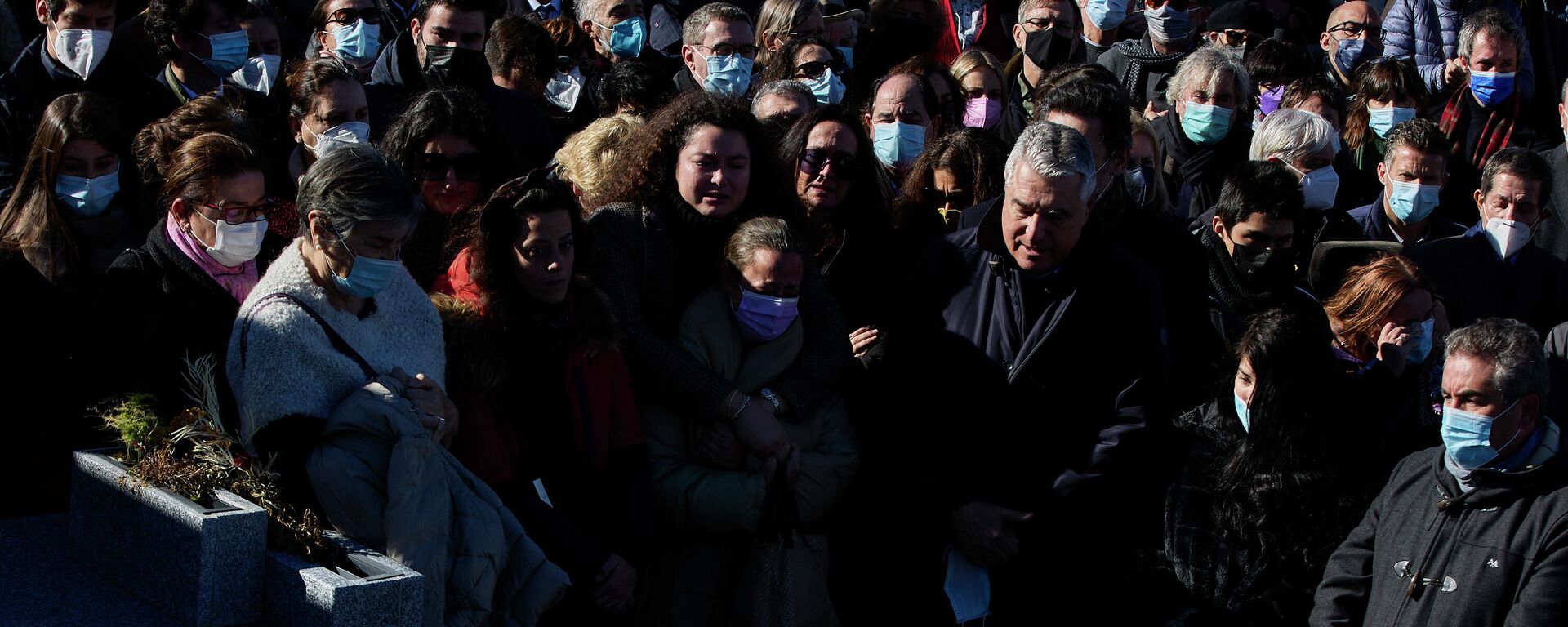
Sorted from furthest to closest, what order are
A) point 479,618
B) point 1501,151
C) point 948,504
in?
point 1501,151 → point 948,504 → point 479,618

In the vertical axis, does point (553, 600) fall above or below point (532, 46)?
below

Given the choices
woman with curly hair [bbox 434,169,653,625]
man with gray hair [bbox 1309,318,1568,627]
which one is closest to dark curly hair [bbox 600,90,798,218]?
woman with curly hair [bbox 434,169,653,625]

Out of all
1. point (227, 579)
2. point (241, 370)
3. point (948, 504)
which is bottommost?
point (948, 504)

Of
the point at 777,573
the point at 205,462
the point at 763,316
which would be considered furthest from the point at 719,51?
the point at 205,462

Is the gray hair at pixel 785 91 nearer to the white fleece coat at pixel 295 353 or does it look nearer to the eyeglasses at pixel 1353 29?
the white fleece coat at pixel 295 353

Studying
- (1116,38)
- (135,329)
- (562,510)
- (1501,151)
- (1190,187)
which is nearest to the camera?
(135,329)

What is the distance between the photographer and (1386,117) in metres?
8.80

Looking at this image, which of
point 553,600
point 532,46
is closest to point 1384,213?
point 532,46

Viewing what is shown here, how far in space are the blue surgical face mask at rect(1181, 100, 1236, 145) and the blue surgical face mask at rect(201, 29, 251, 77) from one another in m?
4.85

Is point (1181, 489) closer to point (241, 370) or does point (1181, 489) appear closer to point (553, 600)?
point (553, 600)

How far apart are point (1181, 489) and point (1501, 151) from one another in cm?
324

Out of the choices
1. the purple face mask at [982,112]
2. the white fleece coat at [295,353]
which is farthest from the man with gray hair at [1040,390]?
the purple face mask at [982,112]

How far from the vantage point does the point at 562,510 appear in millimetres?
4734

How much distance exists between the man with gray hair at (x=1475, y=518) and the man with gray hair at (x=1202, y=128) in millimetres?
2847
